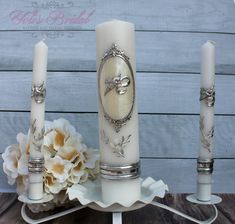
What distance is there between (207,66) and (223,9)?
0.97 ft

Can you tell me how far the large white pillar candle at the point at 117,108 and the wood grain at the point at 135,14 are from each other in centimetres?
27

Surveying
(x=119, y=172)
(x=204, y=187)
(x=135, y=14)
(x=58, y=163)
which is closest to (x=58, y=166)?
(x=58, y=163)

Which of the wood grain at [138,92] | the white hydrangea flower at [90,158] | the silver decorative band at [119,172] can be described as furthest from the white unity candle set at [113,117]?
the wood grain at [138,92]

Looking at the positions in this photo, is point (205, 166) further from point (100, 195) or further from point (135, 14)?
point (135, 14)

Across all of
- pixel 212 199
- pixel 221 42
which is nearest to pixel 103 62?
pixel 212 199

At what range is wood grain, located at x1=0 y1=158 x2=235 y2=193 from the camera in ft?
2.47

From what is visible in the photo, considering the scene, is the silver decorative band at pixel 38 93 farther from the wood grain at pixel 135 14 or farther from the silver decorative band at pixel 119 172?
the wood grain at pixel 135 14

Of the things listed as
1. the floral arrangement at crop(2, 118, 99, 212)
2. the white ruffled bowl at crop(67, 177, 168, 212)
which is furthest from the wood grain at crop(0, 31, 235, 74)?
the white ruffled bowl at crop(67, 177, 168, 212)

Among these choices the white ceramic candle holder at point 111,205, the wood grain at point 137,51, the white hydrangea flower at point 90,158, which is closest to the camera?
the white ceramic candle holder at point 111,205

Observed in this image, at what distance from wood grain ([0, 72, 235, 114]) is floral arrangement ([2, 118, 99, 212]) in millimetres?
128

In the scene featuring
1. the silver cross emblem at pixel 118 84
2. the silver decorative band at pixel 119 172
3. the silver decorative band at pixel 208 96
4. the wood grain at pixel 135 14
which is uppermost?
the wood grain at pixel 135 14

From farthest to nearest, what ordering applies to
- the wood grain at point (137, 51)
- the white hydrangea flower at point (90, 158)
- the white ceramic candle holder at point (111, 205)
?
1. the wood grain at point (137, 51)
2. the white hydrangea flower at point (90, 158)
3. the white ceramic candle holder at point (111, 205)

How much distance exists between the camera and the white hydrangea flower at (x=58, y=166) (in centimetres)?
56

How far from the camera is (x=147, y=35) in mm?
751
